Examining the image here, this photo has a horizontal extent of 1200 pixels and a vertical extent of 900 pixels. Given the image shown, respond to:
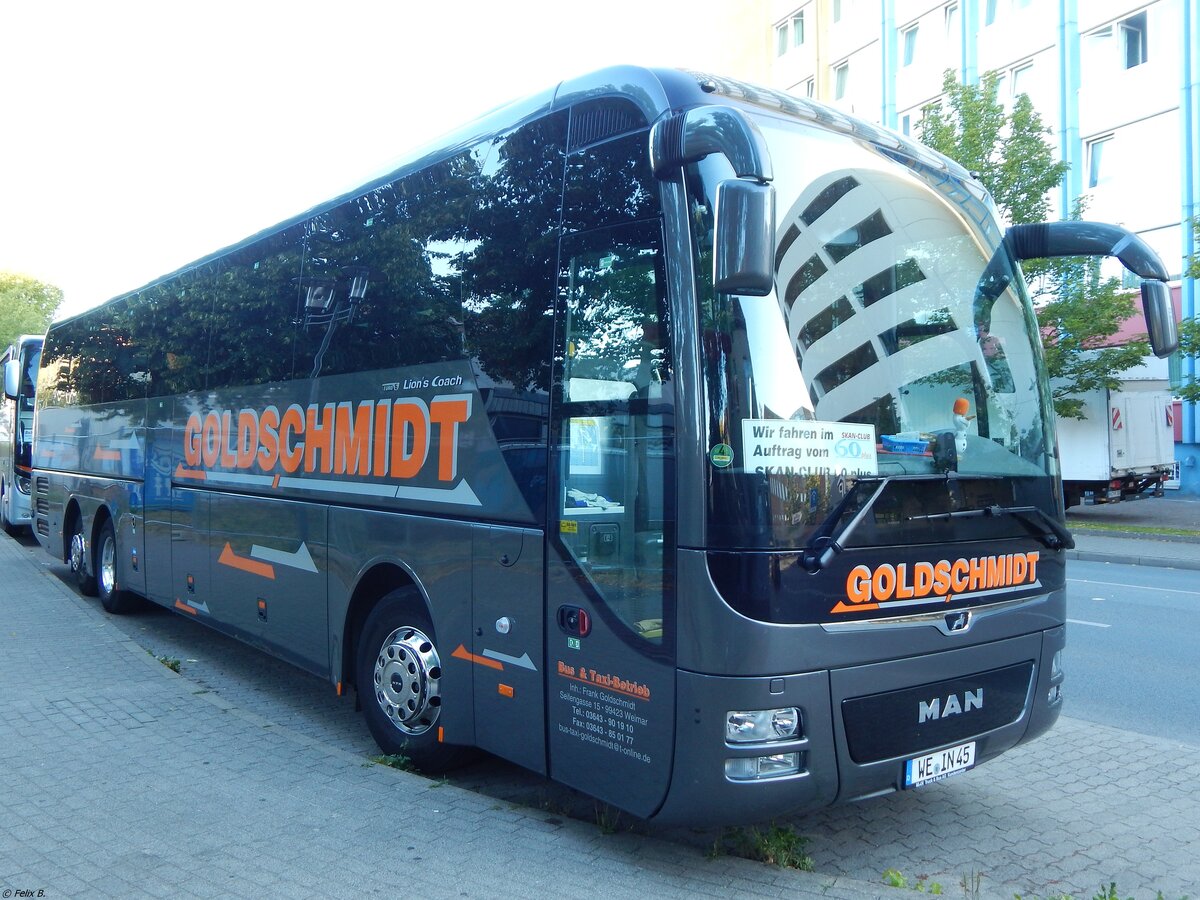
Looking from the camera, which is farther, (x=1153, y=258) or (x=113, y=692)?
(x=113, y=692)

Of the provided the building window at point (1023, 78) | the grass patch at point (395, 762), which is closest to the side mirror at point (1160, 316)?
the grass patch at point (395, 762)

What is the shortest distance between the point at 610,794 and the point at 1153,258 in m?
3.66

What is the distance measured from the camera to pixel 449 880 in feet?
13.7

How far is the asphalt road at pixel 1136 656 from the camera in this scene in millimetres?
7031

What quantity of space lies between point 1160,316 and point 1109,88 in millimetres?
27655

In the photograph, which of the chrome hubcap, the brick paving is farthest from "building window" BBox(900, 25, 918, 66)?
the chrome hubcap

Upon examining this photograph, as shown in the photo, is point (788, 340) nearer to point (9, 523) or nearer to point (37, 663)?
point (37, 663)

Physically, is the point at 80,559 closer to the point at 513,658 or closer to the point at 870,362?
the point at 513,658

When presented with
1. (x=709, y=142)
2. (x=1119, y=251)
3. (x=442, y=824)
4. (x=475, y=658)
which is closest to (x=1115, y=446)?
(x=1119, y=251)

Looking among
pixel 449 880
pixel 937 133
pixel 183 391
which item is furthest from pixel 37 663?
pixel 937 133

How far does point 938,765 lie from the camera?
4.39 meters

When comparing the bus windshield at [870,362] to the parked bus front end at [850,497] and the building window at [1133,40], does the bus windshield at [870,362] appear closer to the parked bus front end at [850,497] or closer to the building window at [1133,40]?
the parked bus front end at [850,497]

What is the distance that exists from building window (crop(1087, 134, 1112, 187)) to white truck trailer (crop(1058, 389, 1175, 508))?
803 centimetres

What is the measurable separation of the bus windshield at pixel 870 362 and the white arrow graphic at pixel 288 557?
3698 millimetres
